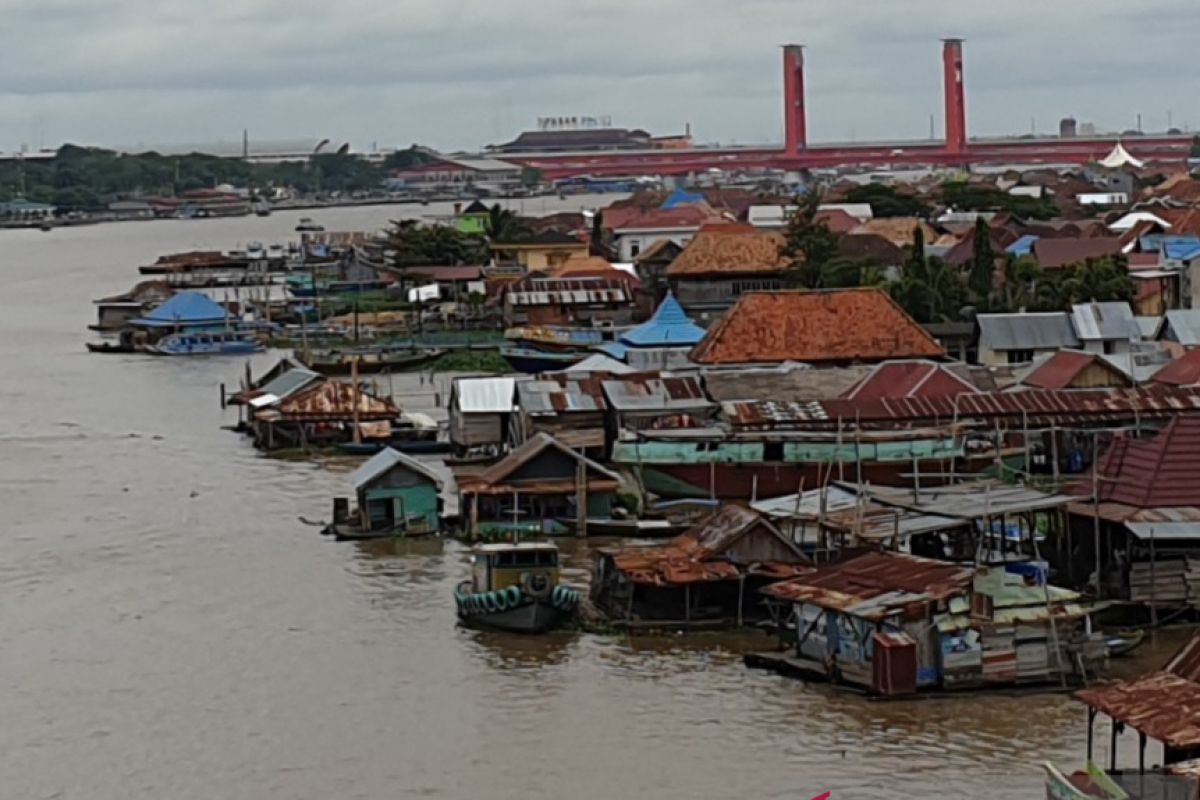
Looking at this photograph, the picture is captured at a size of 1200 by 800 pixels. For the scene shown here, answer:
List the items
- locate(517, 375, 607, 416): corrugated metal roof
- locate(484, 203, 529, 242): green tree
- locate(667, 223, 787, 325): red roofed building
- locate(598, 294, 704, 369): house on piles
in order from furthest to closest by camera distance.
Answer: locate(484, 203, 529, 242): green tree
locate(667, 223, 787, 325): red roofed building
locate(598, 294, 704, 369): house on piles
locate(517, 375, 607, 416): corrugated metal roof

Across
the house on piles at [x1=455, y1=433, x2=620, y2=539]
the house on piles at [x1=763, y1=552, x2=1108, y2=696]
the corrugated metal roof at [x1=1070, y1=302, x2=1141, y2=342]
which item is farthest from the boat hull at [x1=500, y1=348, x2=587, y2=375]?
the house on piles at [x1=763, y1=552, x2=1108, y2=696]

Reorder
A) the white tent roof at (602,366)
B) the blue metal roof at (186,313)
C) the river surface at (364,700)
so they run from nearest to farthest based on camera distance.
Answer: the river surface at (364,700) < the white tent roof at (602,366) < the blue metal roof at (186,313)

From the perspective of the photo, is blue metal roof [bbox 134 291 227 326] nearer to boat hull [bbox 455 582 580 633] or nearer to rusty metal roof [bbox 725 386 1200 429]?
rusty metal roof [bbox 725 386 1200 429]

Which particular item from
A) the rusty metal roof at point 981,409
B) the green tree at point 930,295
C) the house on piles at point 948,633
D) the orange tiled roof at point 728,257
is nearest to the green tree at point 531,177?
the orange tiled roof at point 728,257

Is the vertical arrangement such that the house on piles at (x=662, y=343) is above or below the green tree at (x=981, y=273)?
below

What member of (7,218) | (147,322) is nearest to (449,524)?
(147,322)

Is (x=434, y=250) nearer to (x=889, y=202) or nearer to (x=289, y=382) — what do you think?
(x=889, y=202)

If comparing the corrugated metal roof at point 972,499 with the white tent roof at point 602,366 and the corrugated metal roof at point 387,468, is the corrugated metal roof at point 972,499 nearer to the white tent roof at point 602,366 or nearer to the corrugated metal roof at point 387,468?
the corrugated metal roof at point 387,468
